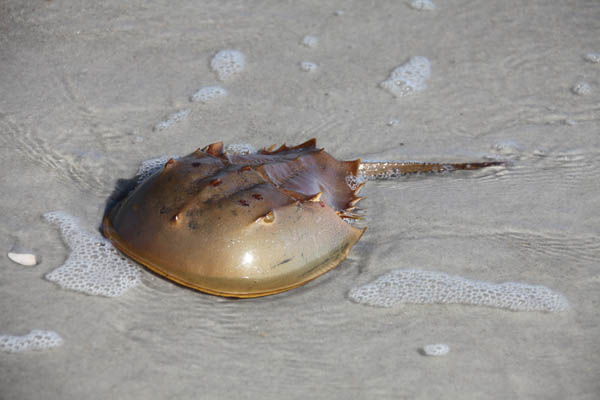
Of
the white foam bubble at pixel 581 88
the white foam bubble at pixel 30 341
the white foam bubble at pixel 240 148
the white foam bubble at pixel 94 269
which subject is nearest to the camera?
the white foam bubble at pixel 30 341

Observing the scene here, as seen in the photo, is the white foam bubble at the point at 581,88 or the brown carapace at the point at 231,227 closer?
the brown carapace at the point at 231,227

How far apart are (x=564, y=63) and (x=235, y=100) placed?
7.92 ft

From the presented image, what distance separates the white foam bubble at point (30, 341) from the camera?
2.11 m

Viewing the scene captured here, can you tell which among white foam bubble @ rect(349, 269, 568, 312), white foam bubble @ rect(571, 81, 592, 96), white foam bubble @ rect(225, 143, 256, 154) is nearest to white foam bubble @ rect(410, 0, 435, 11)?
white foam bubble @ rect(571, 81, 592, 96)

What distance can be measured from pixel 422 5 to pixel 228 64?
5.62 ft

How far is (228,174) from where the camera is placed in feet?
7.70

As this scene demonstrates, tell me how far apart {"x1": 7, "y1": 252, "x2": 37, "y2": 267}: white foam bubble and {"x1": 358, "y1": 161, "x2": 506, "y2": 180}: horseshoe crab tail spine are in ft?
5.52

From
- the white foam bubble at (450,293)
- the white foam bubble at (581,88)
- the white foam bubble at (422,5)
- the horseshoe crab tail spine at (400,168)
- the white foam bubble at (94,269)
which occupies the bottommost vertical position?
the white foam bubble at (450,293)

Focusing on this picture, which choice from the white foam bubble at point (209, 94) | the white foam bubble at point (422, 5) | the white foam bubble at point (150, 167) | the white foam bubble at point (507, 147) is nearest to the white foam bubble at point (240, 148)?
the white foam bubble at point (150, 167)

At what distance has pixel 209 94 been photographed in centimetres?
373

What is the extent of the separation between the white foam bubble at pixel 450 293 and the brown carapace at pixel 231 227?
22 cm

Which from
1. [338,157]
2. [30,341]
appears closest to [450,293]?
[338,157]

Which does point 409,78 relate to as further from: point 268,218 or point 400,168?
point 268,218

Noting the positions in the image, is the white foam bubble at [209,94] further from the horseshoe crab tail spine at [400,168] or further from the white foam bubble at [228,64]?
the horseshoe crab tail spine at [400,168]
